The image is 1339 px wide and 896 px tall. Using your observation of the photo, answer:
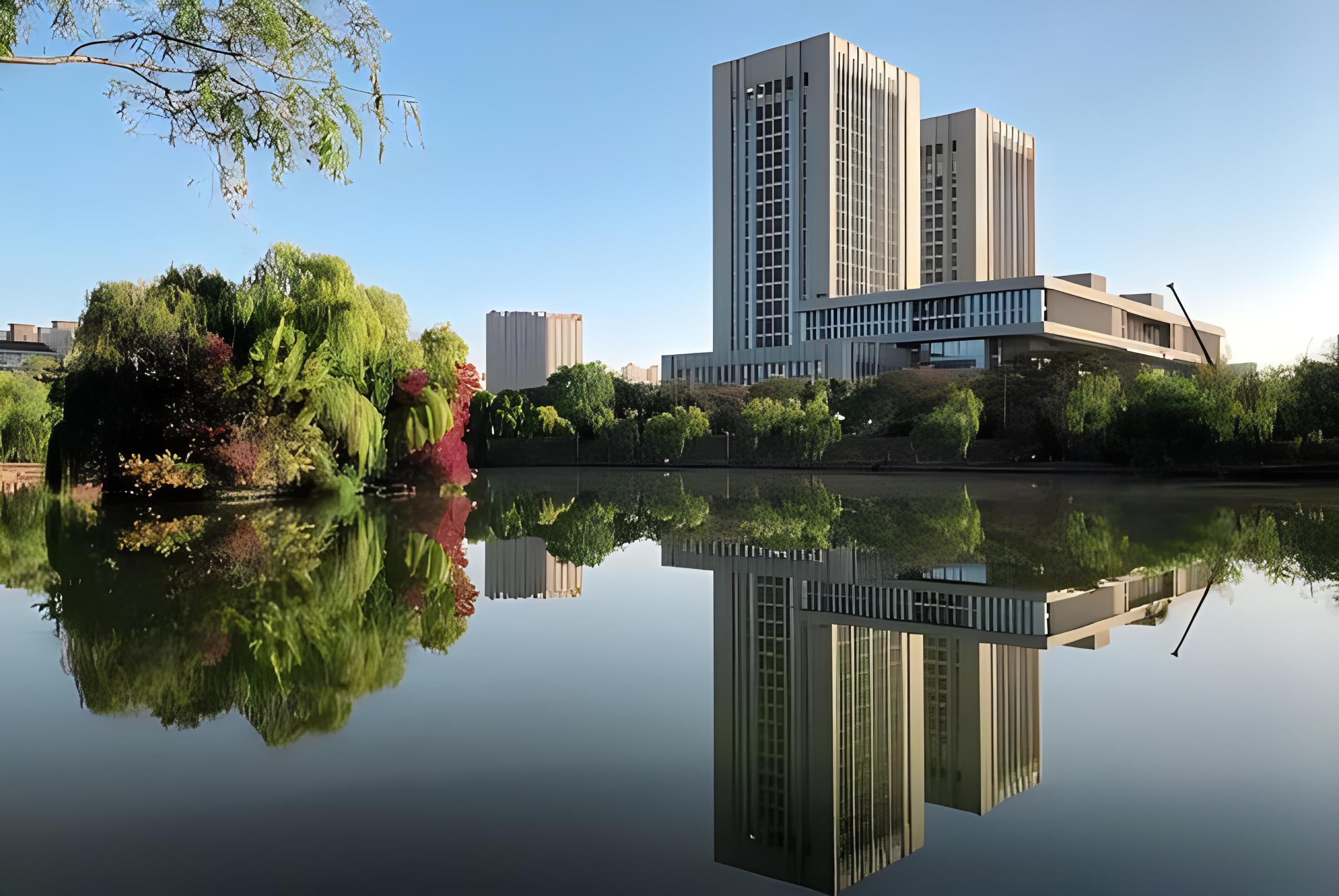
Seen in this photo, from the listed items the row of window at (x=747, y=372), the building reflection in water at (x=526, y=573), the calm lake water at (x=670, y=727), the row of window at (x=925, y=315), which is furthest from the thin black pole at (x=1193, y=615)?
the row of window at (x=747, y=372)

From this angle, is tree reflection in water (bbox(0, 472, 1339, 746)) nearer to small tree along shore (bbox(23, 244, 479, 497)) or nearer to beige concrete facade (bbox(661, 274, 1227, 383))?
small tree along shore (bbox(23, 244, 479, 497))

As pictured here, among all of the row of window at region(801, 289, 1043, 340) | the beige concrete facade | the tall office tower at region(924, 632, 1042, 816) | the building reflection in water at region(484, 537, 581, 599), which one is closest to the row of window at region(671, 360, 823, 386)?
the beige concrete facade

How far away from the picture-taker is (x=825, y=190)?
96.9 metres

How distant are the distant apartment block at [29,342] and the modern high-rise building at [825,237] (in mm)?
62415

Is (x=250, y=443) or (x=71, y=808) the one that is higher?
(x=250, y=443)

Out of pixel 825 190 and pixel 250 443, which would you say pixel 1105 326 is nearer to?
pixel 825 190

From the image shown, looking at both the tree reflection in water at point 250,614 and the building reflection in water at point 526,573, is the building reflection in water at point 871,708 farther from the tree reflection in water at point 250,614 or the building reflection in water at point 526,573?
the tree reflection in water at point 250,614

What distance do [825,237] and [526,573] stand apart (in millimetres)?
88809

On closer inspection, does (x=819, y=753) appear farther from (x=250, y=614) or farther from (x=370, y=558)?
(x=370, y=558)

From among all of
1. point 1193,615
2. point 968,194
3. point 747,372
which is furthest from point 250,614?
point 968,194

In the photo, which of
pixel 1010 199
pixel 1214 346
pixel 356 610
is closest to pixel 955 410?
pixel 356 610

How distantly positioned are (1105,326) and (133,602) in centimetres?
8742

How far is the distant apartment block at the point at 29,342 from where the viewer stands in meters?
106

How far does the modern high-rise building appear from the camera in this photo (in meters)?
87.7
